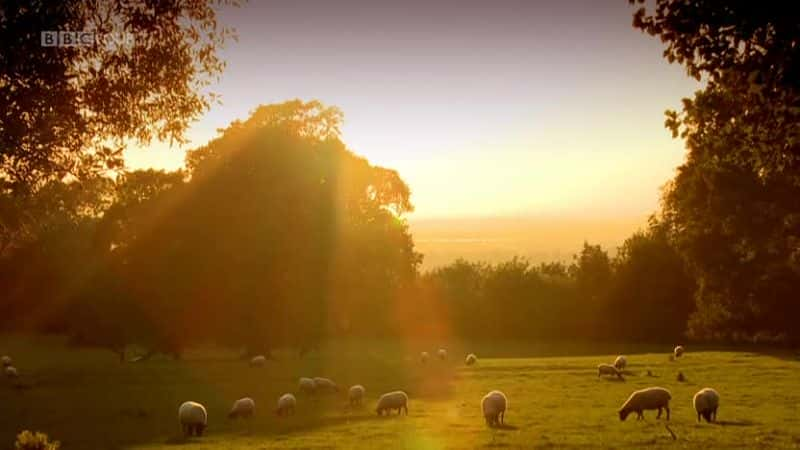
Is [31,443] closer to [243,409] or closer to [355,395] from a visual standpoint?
[243,409]

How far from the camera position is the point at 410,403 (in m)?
37.5

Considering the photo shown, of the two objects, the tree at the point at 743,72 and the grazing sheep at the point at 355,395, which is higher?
the tree at the point at 743,72

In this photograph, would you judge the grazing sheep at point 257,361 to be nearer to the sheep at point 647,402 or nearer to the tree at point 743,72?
the sheep at point 647,402

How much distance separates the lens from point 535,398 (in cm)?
3722

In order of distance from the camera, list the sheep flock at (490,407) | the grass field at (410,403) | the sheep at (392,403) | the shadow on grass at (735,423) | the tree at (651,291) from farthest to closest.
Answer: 1. the tree at (651,291)
2. the sheep at (392,403)
3. the sheep flock at (490,407)
4. the shadow on grass at (735,423)
5. the grass field at (410,403)

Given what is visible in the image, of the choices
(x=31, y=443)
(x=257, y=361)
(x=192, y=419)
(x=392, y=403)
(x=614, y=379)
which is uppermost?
(x=31, y=443)

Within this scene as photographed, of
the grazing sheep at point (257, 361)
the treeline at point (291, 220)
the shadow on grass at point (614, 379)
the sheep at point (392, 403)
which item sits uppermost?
the treeline at point (291, 220)

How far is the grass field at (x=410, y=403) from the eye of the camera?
2561cm

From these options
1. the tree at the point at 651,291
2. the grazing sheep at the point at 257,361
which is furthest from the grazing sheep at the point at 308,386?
the tree at the point at 651,291

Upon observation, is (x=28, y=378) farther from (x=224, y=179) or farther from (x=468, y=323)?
(x=468, y=323)

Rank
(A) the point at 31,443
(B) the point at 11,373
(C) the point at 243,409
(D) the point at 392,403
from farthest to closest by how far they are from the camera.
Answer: (B) the point at 11,373
(C) the point at 243,409
(D) the point at 392,403
(A) the point at 31,443

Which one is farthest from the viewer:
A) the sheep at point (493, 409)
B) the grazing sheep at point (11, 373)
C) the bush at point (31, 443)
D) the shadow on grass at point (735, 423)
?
the grazing sheep at point (11, 373)

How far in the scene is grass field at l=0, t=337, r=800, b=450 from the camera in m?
25.6

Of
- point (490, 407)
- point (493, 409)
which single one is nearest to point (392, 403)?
point (490, 407)
